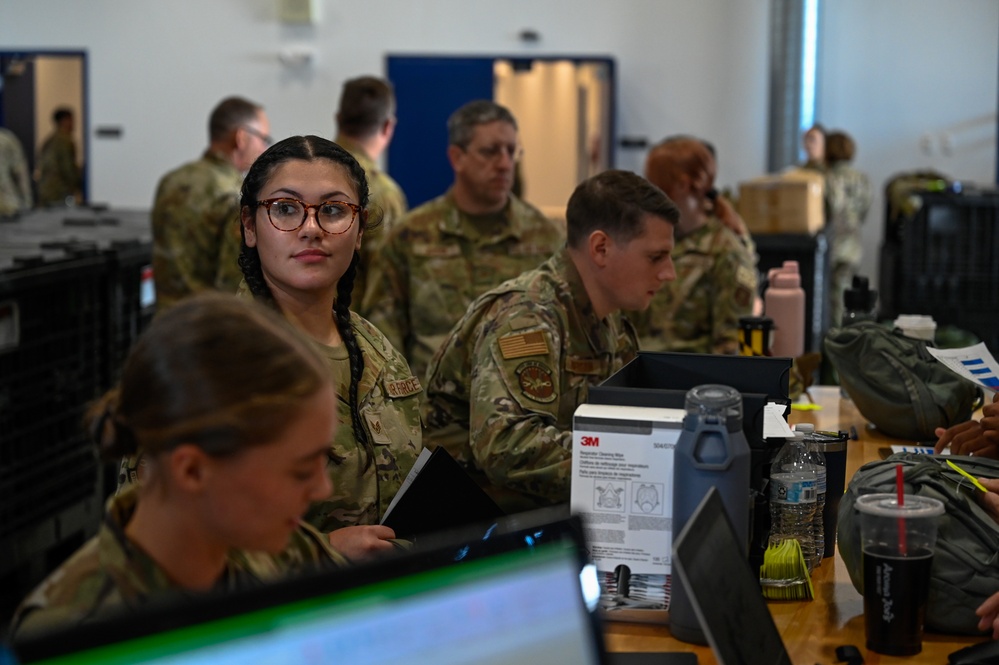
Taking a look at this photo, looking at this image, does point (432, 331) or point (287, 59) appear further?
point (287, 59)

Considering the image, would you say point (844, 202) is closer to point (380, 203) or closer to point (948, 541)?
point (380, 203)

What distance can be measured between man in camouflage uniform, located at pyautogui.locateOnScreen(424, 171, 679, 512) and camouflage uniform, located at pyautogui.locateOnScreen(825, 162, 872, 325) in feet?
21.8

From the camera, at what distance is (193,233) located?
5.18 meters

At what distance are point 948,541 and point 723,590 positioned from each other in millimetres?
530

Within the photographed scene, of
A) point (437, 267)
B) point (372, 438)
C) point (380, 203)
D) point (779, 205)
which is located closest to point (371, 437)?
point (372, 438)

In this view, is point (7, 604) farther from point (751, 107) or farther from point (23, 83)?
point (23, 83)

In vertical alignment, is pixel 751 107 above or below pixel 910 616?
above

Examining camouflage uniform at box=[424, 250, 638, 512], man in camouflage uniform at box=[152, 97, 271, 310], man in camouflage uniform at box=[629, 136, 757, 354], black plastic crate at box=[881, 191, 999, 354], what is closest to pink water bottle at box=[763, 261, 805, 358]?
man in camouflage uniform at box=[629, 136, 757, 354]

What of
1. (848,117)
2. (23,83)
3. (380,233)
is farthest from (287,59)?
(380,233)

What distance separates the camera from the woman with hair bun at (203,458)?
1.20 meters

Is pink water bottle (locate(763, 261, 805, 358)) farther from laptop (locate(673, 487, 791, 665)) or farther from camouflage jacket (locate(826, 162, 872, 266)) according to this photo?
camouflage jacket (locate(826, 162, 872, 266))

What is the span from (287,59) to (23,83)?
11.6 feet

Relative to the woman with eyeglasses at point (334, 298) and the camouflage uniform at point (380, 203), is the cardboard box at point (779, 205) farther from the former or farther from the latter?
the woman with eyeglasses at point (334, 298)

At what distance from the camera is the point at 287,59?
10.6 metres
